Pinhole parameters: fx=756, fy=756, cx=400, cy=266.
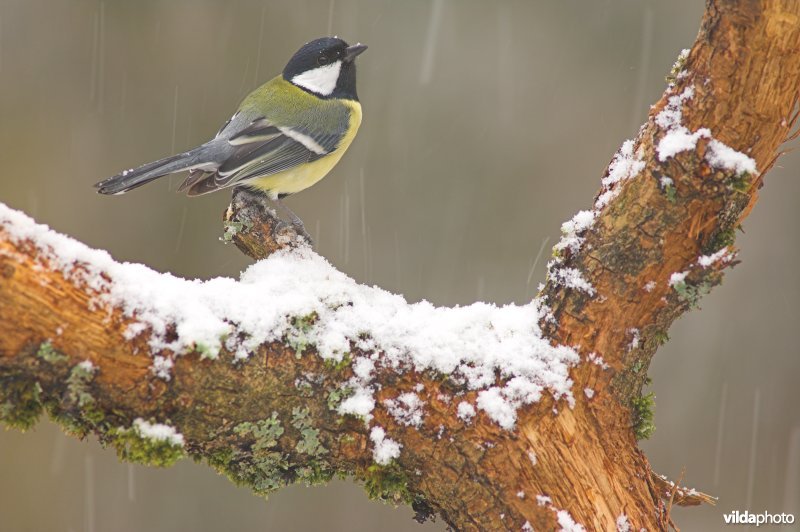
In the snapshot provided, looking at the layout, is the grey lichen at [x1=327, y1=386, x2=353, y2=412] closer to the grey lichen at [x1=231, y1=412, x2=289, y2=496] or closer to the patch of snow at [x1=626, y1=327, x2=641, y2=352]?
the grey lichen at [x1=231, y1=412, x2=289, y2=496]

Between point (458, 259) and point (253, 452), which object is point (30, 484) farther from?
point (253, 452)

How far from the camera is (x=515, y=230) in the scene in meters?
5.11

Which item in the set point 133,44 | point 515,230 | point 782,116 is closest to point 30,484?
point 133,44

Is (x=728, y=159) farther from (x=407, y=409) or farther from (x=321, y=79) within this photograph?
(x=321, y=79)

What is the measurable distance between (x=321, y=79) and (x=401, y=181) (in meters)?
1.56

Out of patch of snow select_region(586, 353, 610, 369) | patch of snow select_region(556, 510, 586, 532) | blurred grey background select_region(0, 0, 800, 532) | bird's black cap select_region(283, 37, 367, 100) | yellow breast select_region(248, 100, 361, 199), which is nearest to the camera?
patch of snow select_region(556, 510, 586, 532)

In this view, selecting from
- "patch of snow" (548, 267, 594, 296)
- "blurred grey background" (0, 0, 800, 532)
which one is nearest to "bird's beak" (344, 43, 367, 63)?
"blurred grey background" (0, 0, 800, 532)

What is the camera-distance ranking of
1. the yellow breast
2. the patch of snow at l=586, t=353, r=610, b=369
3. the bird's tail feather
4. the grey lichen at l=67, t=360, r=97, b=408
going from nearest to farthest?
1. the grey lichen at l=67, t=360, r=97, b=408
2. the patch of snow at l=586, t=353, r=610, b=369
3. the bird's tail feather
4. the yellow breast

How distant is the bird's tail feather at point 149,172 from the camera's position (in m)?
2.72

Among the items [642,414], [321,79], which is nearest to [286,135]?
[321,79]

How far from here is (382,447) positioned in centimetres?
185

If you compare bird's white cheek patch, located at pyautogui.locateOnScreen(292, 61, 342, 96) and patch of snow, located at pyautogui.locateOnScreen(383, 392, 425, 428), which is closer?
patch of snow, located at pyautogui.locateOnScreen(383, 392, 425, 428)

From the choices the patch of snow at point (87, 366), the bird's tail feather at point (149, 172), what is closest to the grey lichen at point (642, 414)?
the patch of snow at point (87, 366)

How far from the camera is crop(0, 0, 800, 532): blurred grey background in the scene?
4680mm
